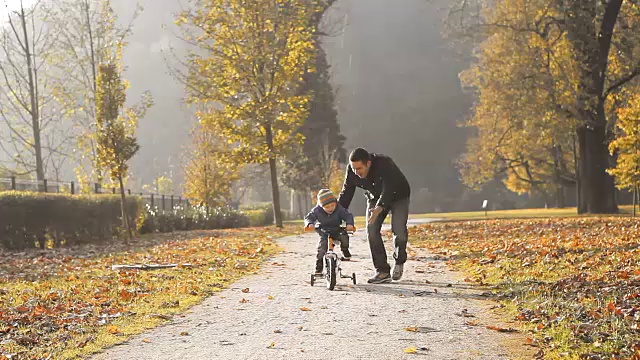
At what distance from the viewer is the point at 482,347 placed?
234 inches

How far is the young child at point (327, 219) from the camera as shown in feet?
31.8

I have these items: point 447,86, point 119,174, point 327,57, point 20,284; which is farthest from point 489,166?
point 447,86

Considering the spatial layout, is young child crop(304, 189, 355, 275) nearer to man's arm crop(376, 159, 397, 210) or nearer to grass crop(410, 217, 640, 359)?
man's arm crop(376, 159, 397, 210)

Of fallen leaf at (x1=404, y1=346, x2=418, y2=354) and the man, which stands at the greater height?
the man

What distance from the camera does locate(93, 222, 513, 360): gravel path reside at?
5.94 m

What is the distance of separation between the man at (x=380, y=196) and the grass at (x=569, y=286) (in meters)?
1.46

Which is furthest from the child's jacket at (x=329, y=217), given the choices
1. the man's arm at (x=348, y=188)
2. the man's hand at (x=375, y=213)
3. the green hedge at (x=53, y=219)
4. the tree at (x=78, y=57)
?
the tree at (x=78, y=57)

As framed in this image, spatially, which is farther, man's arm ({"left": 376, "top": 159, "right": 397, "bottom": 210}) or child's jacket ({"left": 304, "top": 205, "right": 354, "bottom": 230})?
child's jacket ({"left": 304, "top": 205, "right": 354, "bottom": 230})

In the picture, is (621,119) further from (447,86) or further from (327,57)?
(447,86)

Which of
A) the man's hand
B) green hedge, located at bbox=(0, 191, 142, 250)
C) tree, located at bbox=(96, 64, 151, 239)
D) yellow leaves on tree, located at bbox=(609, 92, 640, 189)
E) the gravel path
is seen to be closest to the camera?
the gravel path

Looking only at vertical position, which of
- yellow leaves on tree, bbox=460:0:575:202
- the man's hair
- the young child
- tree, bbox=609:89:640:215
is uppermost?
yellow leaves on tree, bbox=460:0:575:202

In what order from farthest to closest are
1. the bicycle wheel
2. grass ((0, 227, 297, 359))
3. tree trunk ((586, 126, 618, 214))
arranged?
tree trunk ((586, 126, 618, 214)) < the bicycle wheel < grass ((0, 227, 297, 359))

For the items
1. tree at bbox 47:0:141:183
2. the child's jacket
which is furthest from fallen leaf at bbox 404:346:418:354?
tree at bbox 47:0:141:183

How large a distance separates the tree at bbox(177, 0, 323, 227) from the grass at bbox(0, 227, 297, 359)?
11.4 meters
